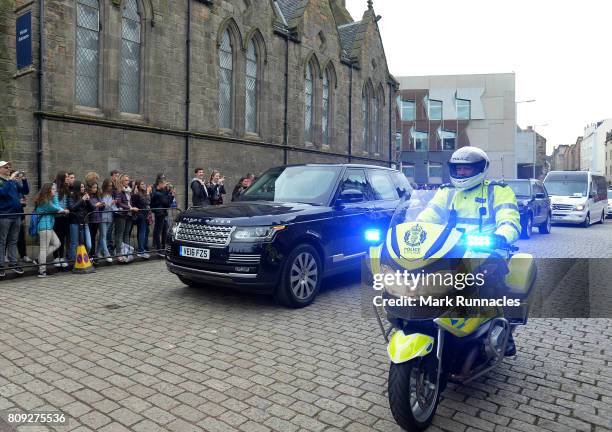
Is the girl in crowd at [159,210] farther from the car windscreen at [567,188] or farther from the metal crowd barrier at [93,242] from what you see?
the car windscreen at [567,188]

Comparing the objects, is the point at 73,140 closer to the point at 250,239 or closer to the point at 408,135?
the point at 250,239

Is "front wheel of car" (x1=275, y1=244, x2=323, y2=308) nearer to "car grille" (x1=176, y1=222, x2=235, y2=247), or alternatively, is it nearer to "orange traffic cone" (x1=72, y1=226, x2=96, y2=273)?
"car grille" (x1=176, y1=222, x2=235, y2=247)

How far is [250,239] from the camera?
6145 millimetres

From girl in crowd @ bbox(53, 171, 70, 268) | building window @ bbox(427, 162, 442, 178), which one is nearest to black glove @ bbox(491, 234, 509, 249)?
girl in crowd @ bbox(53, 171, 70, 268)

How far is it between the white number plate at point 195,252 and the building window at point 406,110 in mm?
53144

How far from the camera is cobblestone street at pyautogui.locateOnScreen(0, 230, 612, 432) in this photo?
3430 millimetres

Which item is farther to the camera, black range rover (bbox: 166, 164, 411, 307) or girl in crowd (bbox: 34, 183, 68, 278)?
girl in crowd (bbox: 34, 183, 68, 278)

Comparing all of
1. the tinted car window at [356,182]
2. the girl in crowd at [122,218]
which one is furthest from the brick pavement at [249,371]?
the girl in crowd at [122,218]

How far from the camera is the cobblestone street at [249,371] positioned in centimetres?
343

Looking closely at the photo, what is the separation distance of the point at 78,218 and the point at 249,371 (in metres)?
6.40

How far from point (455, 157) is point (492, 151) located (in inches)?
2241

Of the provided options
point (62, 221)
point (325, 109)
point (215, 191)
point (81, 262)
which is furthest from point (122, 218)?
point (325, 109)

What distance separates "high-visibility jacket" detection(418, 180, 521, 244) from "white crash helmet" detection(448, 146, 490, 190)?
10cm

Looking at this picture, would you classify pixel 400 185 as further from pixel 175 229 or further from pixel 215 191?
pixel 215 191
